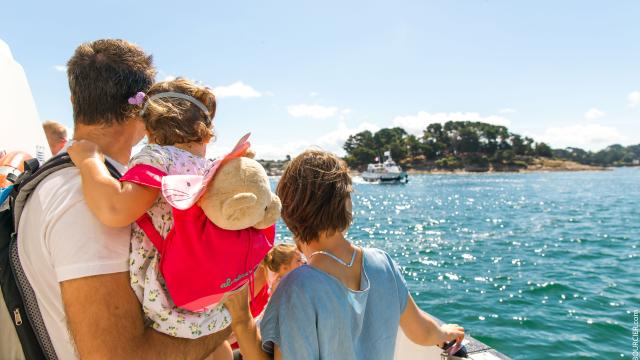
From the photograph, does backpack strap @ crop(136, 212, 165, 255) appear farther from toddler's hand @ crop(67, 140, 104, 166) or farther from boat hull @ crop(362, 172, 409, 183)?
boat hull @ crop(362, 172, 409, 183)

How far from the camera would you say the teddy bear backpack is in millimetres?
1201

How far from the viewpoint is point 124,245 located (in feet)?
4.16

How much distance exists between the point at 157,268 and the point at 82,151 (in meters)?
0.42

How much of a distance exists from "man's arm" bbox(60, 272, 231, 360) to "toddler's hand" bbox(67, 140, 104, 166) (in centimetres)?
35

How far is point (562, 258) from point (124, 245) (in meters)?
14.8

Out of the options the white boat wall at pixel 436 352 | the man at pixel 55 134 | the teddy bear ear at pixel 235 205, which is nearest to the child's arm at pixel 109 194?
the teddy bear ear at pixel 235 205

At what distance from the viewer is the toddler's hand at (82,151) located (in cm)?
128

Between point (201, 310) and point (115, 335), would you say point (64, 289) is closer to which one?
point (115, 335)

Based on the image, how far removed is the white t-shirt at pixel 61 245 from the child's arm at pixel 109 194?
4cm

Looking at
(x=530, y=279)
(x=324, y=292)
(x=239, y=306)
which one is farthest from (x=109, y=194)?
(x=530, y=279)

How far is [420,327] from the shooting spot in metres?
1.88

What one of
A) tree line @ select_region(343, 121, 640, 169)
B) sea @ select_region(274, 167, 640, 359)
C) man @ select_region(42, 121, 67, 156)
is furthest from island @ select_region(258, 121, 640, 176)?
man @ select_region(42, 121, 67, 156)

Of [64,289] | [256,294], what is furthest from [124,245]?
[256,294]

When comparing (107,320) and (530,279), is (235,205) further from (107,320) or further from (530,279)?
(530,279)
